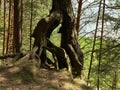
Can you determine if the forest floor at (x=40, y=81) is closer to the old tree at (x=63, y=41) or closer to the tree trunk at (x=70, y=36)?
the old tree at (x=63, y=41)

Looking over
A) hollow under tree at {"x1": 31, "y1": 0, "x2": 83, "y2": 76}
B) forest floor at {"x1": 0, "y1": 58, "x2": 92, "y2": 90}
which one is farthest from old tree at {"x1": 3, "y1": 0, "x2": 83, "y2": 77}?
forest floor at {"x1": 0, "y1": 58, "x2": 92, "y2": 90}

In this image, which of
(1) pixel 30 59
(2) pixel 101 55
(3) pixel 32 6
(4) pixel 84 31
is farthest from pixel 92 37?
(1) pixel 30 59

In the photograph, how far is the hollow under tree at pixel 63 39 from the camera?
5895 millimetres

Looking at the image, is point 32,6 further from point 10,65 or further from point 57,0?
point 10,65

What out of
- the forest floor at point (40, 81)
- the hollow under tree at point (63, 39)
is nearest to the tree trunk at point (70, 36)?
the hollow under tree at point (63, 39)

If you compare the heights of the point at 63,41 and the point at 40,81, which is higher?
the point at 63,41

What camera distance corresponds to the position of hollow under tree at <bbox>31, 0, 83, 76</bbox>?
232 inches

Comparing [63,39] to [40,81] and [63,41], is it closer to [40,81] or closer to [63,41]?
[63,41]

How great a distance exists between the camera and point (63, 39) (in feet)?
20.9

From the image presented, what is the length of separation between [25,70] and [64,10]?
191cm

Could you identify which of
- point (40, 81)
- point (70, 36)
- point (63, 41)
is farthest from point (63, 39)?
point (40, 81)

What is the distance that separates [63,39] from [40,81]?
5.79ft

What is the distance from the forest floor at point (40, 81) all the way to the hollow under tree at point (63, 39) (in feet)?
2.03

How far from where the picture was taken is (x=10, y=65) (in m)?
5.00
